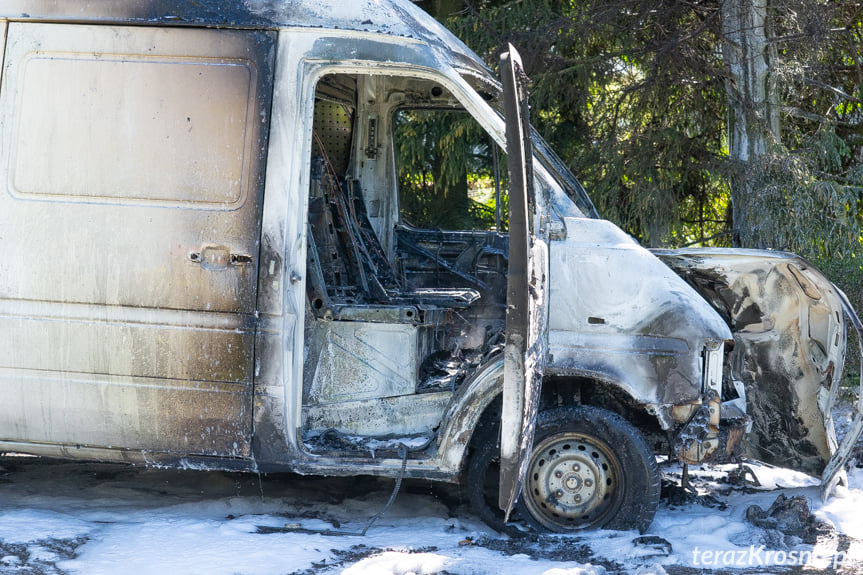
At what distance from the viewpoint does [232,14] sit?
3.99 m

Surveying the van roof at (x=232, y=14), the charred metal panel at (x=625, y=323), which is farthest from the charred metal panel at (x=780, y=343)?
the van roof at (x=232, y=14)

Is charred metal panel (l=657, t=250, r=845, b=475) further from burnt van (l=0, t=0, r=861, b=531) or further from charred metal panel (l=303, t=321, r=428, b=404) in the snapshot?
charred metal panel (l=303, t=321, r=428, b=404)

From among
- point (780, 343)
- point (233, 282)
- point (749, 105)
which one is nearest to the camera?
point (233, 282)

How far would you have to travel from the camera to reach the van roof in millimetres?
3982

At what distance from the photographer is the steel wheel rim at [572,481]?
13.5 ft

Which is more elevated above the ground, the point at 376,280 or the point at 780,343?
the point at 376,280

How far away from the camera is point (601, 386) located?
426 cm

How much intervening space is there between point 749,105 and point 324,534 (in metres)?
5.34

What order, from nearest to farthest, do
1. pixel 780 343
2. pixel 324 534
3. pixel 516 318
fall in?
1. pixel 516 318
2. pixel 324 534
3. pixel 780 343

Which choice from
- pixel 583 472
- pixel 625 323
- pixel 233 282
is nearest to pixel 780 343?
pixel 625 323

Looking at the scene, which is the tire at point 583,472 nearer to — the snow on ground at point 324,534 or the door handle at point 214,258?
the snow on ground at point 324,534

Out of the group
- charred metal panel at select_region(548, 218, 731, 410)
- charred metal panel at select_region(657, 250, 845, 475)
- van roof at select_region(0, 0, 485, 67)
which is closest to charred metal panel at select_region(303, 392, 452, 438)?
charred metal panel at select_region(548, 218, 731, 410)

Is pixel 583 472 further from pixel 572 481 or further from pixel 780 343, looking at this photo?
pixel 780 343

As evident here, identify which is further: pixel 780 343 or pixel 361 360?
pixel 780 343
